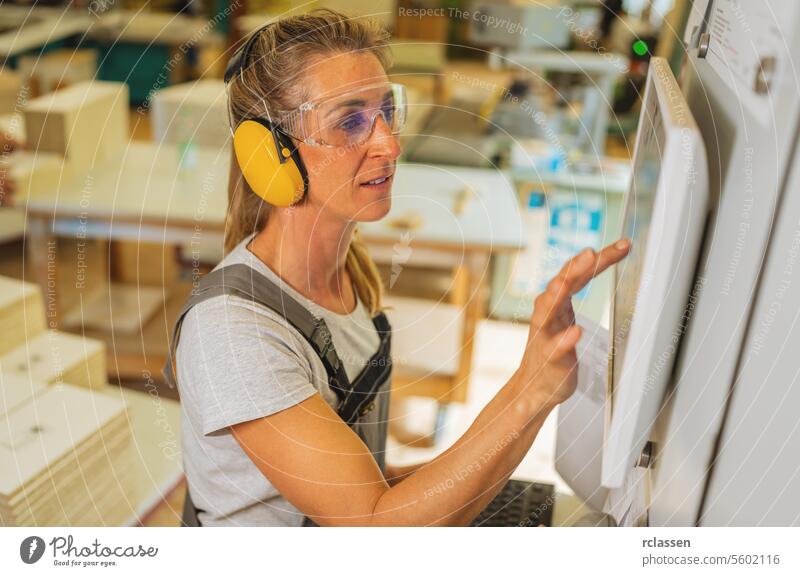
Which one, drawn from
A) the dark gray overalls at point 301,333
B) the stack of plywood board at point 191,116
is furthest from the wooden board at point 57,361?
the stack of plywood board at point 191,116

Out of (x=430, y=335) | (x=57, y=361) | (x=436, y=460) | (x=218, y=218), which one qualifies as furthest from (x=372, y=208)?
(x=430, y=335)

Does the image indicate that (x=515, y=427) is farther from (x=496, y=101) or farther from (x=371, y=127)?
(x=496, y=101)

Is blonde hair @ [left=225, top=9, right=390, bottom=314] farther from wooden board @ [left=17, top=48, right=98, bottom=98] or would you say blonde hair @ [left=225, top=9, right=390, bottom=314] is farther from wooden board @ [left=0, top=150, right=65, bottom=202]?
wooden board @ [left=17, top=48, right=98, bottom=98]

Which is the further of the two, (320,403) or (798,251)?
(320,403)

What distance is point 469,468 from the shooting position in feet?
2.25

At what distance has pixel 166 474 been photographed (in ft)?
3.71

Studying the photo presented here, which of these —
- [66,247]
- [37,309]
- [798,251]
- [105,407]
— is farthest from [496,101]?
[798,251]

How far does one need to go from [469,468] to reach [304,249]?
0.29 m

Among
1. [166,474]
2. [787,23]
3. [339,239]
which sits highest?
[787,23]

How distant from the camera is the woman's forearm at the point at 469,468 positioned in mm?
686

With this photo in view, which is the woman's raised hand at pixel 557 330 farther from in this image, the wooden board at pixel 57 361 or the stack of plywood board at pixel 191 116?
the stack of plywood board at pixel 191 116

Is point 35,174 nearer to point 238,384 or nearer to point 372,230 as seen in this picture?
point 372,230

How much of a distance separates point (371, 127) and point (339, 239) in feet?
0.52

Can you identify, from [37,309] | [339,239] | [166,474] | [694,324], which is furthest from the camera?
[37,309]
